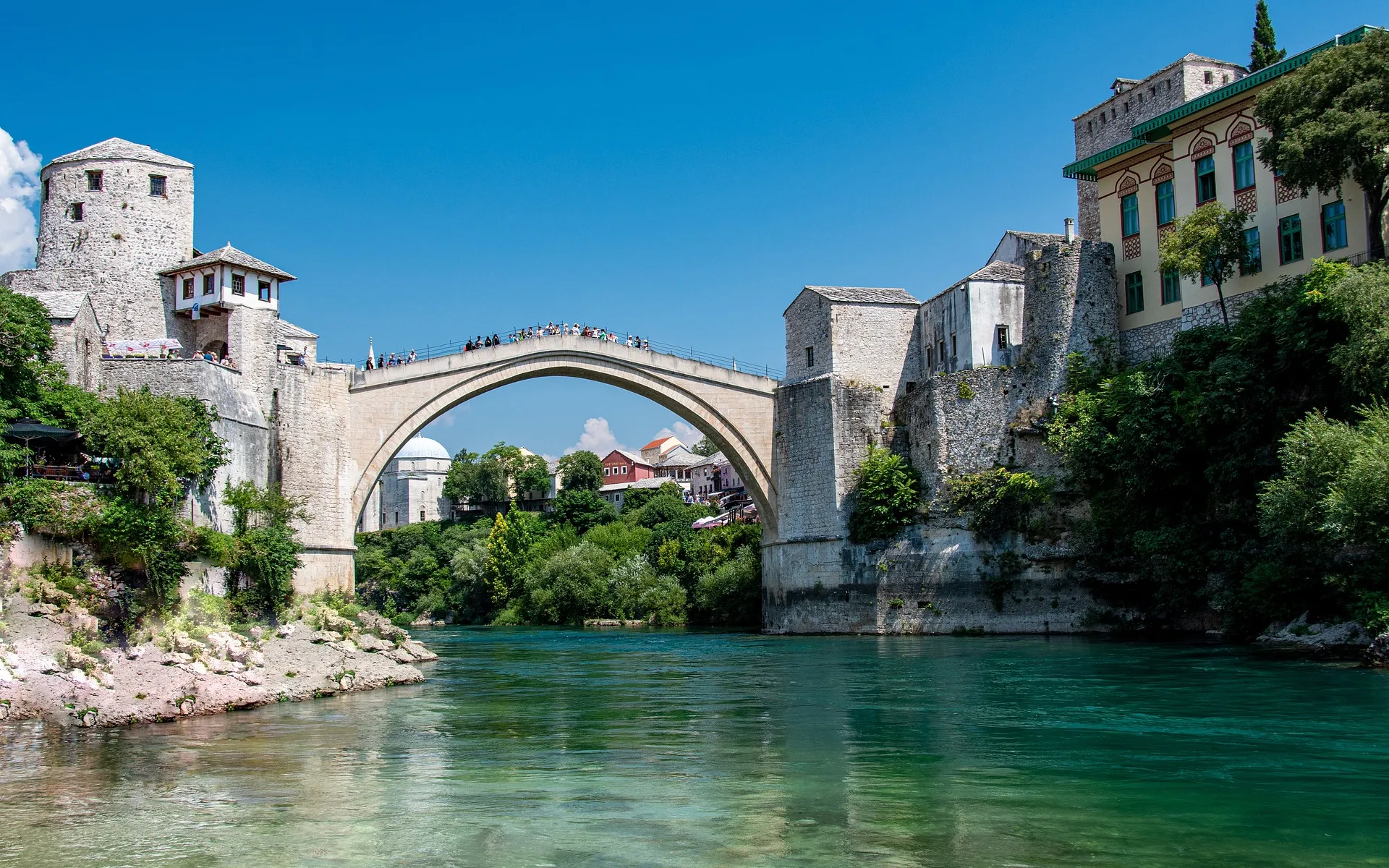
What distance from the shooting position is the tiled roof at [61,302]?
22047 mm

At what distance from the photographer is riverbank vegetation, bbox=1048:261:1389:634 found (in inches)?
742

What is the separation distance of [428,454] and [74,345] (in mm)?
60508

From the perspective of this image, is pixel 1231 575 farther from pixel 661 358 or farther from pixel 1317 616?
pixel 661 358

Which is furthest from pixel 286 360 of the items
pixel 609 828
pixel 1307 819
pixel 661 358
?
pixel 1307 819

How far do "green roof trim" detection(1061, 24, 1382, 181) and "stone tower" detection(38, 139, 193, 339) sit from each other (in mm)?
22175

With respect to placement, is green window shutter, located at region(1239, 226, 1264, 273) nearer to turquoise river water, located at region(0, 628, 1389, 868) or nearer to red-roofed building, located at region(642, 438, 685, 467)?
turquoise river water, located at region(0, 628, 1389, 868)

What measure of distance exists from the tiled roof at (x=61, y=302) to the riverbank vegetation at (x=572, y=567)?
2096 centimetres

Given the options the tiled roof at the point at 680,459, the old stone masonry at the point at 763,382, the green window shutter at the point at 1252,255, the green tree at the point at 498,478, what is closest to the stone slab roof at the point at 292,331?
the old stone masonry at the point at 763,382

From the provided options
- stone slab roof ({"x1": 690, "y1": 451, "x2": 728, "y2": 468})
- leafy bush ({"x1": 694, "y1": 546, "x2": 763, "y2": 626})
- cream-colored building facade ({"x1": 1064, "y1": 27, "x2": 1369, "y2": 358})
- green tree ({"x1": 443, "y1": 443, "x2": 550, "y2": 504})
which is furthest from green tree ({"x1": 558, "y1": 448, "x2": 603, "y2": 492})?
cream-colored building facade ({"x1": 1064, "y1": 27, "x2": 1369, "y2": 358})

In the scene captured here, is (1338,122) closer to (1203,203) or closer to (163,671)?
(1203,203)

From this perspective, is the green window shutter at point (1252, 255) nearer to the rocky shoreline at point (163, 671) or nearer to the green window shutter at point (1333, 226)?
the green window shutter at point (1333, 226)

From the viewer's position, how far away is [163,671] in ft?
50.6

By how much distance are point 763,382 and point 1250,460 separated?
14.5 meters

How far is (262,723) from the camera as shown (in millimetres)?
14289
